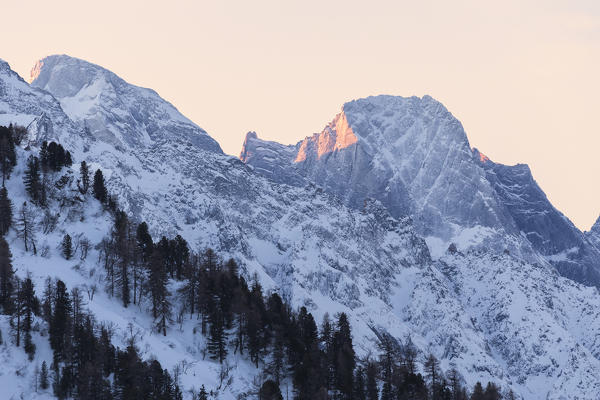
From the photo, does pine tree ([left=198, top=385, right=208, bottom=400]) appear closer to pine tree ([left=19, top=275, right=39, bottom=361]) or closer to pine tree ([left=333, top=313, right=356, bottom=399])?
pine tree ([left=19, top=275, right=39, bottom=361])

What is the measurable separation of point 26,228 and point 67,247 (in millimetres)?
7313

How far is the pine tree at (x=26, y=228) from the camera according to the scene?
416 feet

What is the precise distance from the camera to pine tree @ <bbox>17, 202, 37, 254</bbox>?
126812 millimetres

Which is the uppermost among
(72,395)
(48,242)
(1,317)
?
(48,242)

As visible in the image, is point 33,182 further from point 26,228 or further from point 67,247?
point 67,247

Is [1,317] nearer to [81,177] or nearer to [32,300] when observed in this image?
[32,300]

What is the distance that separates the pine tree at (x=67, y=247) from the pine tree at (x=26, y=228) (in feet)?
16.5

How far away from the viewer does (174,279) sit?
139m

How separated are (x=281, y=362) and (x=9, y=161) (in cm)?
6493

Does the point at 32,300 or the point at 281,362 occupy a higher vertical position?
the point at 32,300

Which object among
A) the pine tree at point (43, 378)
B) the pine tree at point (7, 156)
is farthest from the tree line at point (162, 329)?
the pine tree at point (7, 156)

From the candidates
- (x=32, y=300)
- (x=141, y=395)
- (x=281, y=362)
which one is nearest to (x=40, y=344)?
(x=32, y=300)

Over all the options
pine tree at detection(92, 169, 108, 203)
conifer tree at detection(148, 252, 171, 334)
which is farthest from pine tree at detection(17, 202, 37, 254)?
conifer tree at detection(148, 252, 171, 334)

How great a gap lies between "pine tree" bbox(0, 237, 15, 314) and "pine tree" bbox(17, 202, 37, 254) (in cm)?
1384
